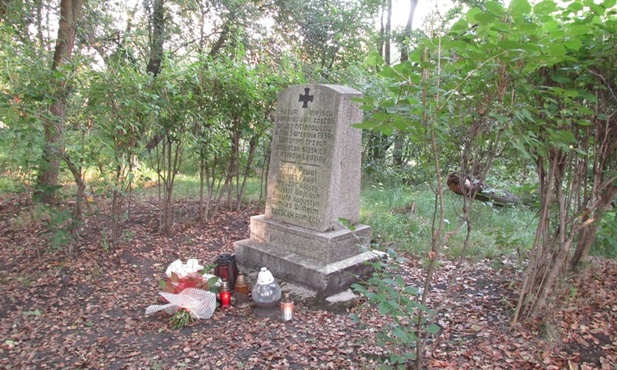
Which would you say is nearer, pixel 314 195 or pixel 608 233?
pixel 608 233

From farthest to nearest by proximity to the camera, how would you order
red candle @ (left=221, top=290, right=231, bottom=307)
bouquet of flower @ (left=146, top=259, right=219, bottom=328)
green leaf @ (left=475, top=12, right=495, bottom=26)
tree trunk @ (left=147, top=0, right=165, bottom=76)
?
tree trunk @ (left=147, top=0, right=165, bottom=76) → red candle @ (left=221, top=290, right=231, bottom=307) → bouquet of flower @ (left=146, top=259, right=219, bottom=328) → green leaf @ (left=475, top=12, right=495, bottom=26)

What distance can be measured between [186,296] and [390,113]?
255 cm

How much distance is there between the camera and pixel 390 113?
84.7 inches

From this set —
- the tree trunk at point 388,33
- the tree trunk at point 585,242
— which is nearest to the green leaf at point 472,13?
the tree trunk at point 585,242

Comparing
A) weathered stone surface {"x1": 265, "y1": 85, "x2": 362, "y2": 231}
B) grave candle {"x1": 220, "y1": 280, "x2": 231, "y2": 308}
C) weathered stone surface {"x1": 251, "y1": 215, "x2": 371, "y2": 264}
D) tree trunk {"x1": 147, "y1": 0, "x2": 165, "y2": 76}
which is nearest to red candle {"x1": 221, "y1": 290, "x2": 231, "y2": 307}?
grave candle {"x1": 220, "y1": 280, "x2": 231, "y2": 308}

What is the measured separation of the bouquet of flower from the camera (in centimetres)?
349

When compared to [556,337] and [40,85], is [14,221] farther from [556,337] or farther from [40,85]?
[556,337]

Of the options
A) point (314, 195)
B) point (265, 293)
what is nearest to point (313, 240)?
point (314, 195)

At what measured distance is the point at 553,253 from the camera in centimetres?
311

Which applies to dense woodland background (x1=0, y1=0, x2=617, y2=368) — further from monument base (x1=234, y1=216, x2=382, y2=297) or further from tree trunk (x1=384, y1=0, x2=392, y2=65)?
tree trunk (x1=384, y1=0, x2=392, y2=65)

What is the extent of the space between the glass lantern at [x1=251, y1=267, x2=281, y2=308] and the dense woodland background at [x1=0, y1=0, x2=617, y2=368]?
1.58 m

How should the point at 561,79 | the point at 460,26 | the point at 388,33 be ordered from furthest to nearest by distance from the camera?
1. the point at 388,33
2. the point at 561,79
3. the point at 460,26

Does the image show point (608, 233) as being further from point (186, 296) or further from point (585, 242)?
point (186, 296)

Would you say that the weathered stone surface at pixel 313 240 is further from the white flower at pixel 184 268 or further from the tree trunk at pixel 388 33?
the tree trunk at pixel 388 33
